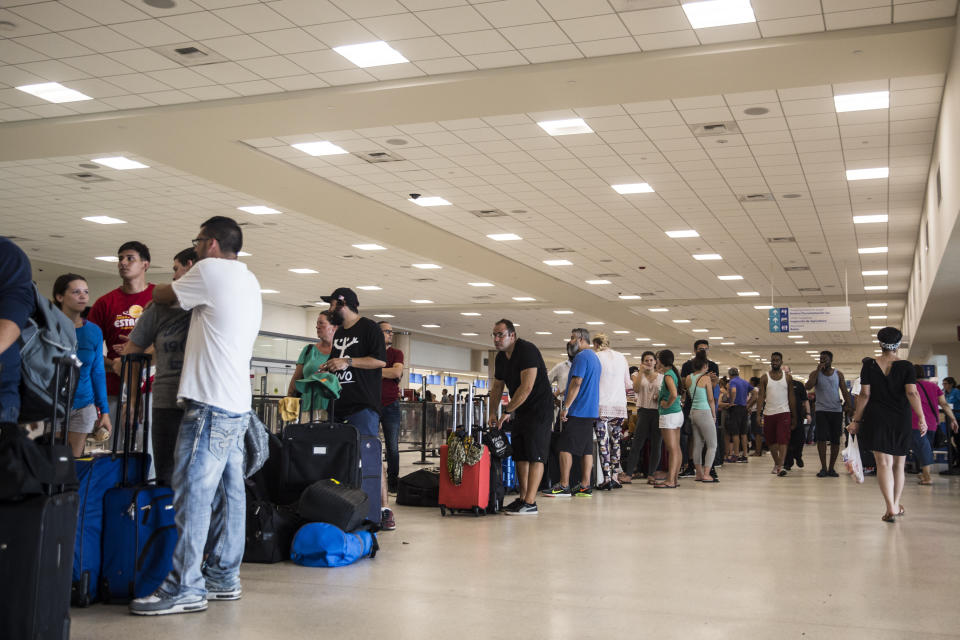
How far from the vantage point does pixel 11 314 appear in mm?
2855

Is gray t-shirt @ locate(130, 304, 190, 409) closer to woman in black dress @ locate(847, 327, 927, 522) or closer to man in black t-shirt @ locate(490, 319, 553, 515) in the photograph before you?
man in black t-shirt @ locate(490, 319, 553, 515)

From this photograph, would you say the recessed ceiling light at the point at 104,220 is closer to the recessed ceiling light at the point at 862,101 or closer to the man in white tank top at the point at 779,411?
the man in white tank top at the point at 779,411

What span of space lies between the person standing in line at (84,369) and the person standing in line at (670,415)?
664cm

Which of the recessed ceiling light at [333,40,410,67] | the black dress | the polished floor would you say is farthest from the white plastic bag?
the recessed ceiling light at [333,40,410,67]

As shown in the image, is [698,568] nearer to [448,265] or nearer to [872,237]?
[872,237]

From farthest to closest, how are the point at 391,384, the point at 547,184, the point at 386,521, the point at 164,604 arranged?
the point at 547,184, the point at 391,384, the point at 386,521, the point at 164,604

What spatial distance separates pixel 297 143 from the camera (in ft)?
39.5

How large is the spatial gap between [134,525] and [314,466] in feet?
4.71

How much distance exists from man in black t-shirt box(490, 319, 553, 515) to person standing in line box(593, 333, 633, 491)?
8.56 ft

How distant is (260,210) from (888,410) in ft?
38.7

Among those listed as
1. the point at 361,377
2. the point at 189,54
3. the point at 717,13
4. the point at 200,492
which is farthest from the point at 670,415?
the point at 200,492

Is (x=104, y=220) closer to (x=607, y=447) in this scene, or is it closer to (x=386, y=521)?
(x=607, y=447)

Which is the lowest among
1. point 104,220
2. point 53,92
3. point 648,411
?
point 648,411

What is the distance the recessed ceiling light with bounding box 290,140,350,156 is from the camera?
12.0 m
